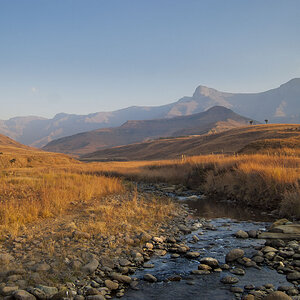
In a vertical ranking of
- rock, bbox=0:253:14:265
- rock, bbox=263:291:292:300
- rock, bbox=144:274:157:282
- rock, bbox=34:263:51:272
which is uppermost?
rock, bbox=0:253:14:265

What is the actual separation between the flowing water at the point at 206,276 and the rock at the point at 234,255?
18cm

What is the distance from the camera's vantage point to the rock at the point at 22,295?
15.6 feet

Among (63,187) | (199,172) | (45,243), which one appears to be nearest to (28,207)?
(45,243)

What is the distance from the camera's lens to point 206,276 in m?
6.17

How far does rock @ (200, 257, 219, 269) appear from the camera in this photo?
661cm

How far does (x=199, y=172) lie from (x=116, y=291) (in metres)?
15.2

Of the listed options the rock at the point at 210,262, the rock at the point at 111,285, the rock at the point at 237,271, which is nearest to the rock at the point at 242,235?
the rock at the point at 210,262

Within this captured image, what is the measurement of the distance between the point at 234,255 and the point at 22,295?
4.78m

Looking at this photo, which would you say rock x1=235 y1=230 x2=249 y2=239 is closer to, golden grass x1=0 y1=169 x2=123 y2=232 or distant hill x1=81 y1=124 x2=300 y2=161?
golden grass x1=0 y1=169 x2=123 y2=232

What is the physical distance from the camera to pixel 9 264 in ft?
19.8

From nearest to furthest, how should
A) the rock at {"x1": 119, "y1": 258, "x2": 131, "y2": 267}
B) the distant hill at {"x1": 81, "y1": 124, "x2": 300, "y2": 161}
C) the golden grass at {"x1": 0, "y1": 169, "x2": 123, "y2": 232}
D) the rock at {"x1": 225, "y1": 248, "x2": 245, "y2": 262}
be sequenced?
the rock at {"x1": 119, "y1": 258, "x2": 131, "y2": 267}, the rock at {"x1": 225, "y1": 248, "x2": 245, "y2": 262}, the golden grass at {"x1": 0, "y1": 169, "x2": 123, "y2": 232}, the distant hill at {"x1": 81, "y1": 124, "x2": 300, "y2": 161}

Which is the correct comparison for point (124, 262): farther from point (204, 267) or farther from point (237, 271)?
point (237, 271)

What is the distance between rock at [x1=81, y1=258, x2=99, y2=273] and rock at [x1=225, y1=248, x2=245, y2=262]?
3.15m

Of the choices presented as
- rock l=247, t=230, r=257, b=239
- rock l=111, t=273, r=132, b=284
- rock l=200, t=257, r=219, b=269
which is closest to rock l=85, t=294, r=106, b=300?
rock l=111, t=273, r=132, b=284
